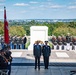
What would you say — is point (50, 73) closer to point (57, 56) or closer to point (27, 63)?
point (27, 63)

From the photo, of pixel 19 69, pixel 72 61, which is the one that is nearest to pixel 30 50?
pixel 72 61

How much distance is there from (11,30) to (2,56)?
77.9ft

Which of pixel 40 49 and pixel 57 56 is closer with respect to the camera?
pixel 40 49

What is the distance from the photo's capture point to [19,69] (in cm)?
1433

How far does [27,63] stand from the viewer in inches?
622

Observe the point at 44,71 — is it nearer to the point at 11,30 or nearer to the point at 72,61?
the point at 72,61

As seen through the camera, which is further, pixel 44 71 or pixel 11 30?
pixel 11 30

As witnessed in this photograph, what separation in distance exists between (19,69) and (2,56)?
3.94 m

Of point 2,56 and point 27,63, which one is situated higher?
point 2,56

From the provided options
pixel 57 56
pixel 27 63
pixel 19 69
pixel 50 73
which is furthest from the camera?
pixel 57 56

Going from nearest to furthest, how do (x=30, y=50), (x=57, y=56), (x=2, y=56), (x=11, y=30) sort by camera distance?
(x=2, y=56) < (x=57, y=56) < (x=30, y=50) < (x=11, y=30)

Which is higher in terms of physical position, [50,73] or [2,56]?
[2,56]

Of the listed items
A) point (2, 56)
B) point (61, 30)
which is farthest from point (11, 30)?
point (2, 56)

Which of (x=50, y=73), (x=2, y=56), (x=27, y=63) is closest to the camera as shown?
(x=2, y=56)
